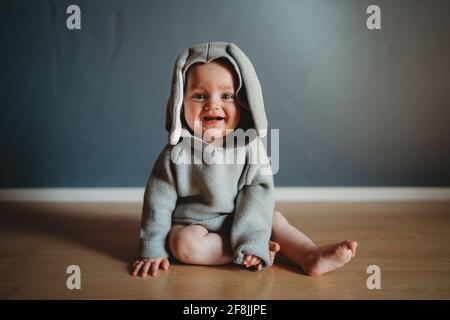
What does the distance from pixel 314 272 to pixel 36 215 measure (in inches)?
39.0

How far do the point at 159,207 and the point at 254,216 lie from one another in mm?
227

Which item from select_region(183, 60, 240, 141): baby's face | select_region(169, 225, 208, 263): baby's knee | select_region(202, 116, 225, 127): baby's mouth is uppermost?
select_region(183, 60, 240, 141): baby's face

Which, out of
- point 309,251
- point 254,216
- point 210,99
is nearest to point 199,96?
point 210,99

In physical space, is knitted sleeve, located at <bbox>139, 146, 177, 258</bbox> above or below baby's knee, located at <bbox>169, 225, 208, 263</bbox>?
above

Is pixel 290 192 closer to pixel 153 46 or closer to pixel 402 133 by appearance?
pixel 402 133

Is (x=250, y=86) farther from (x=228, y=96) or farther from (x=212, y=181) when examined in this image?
(x=212, y=181)

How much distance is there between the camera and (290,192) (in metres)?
1.65

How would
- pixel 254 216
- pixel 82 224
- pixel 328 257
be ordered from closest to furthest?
pixel 328 257 → pixel 254 216 → pixel 82 224

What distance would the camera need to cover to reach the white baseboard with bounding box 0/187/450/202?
5.34 feet

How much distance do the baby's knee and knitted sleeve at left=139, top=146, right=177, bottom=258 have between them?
0.10 ft

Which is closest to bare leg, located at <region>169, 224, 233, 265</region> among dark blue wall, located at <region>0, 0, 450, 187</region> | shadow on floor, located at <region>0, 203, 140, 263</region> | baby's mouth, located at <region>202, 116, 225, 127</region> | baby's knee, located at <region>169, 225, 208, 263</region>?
baby's knee, located at <region>169, 225, 208, 263</region>

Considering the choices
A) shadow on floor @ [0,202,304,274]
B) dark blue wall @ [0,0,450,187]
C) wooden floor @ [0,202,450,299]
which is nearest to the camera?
wooden floor @ [0,202,450,299]

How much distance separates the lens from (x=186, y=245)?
0.95 meters

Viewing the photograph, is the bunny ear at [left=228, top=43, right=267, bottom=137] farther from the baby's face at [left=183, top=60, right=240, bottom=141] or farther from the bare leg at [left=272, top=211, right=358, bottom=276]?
the bare leg at [left=272, top=211, right=358, bottom=276]
